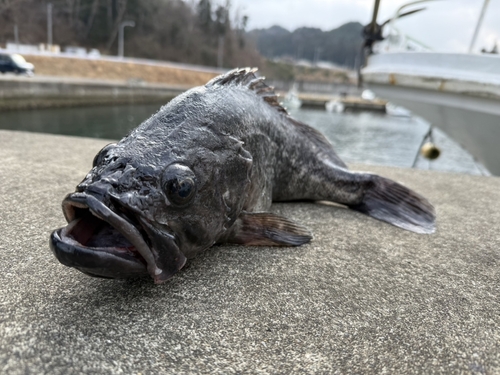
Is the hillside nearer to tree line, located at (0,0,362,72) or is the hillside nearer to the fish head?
tree line, located at (0,0,362,72)

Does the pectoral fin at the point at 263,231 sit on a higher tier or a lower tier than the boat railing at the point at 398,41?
lower

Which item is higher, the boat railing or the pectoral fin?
the boat railing

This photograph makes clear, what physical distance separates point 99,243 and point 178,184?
0.44 metres

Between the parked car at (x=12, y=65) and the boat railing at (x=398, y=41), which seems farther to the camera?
the parked car at (x=12, y=65)

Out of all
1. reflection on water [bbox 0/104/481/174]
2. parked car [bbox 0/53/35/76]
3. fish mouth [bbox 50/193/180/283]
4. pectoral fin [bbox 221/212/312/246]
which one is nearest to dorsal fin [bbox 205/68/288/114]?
pectoral fin [bbox 221/212/312/246]

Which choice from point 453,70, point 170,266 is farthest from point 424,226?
point 453,70

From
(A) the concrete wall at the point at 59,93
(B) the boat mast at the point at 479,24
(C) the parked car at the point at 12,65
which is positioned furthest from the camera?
(C) the parked car at the point at 12,65

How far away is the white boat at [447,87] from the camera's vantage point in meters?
5.45

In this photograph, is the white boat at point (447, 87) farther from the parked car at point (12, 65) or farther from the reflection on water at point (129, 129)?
the parked car at point (12, 65)

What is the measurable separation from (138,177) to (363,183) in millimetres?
2200

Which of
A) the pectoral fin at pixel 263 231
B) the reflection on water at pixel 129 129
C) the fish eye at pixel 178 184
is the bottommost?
the reflection on water at pixel 129 129

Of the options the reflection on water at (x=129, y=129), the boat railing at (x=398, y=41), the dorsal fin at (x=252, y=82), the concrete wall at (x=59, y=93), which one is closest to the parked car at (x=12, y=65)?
the concrete wall at (x=59, y=93)

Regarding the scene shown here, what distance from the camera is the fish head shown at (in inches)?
58.1

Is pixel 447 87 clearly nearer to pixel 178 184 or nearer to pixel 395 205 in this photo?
pixel 395 205
